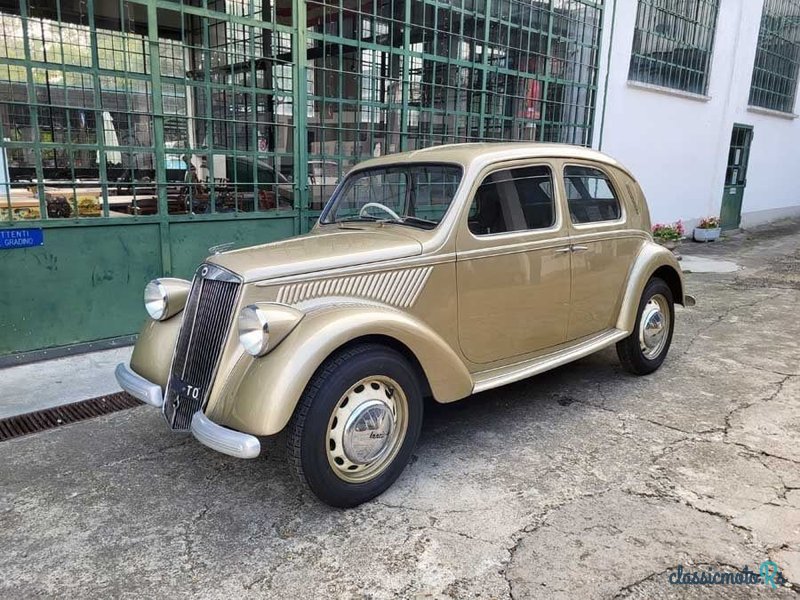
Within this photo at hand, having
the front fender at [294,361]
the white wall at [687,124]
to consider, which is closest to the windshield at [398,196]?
the front fender at [294,361]

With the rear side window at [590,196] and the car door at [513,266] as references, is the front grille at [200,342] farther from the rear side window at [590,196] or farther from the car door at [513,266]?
the rear side window at [590,196]

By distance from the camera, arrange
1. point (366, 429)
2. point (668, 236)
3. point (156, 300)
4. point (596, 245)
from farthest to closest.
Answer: point (668, 236) < point (596, 245) < point (156, 300) < point (366, 429)

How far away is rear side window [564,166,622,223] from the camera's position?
4.06m

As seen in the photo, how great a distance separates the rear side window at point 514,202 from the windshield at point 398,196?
21 cm

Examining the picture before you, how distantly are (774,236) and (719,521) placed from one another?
13036mm

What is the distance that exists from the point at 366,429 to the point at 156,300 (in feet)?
4.73

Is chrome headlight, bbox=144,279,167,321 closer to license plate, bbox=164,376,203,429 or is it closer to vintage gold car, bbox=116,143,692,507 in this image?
vintage gold car, bbox=116,143,692,507

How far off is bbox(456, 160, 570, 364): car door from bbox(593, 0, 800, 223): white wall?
263 inches

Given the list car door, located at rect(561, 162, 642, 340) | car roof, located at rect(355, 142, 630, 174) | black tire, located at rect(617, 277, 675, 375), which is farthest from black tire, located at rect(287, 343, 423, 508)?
black tire, located at rect(617, 277, 675, 375)

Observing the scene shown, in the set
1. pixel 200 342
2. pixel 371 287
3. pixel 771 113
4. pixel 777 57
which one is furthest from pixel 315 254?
pixel 777 57

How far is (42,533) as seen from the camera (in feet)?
9.01

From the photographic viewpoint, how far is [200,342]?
2.96 metres

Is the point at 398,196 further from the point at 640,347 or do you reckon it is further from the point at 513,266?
the point at 640,347

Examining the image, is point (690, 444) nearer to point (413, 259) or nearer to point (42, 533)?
point (413, 259)
